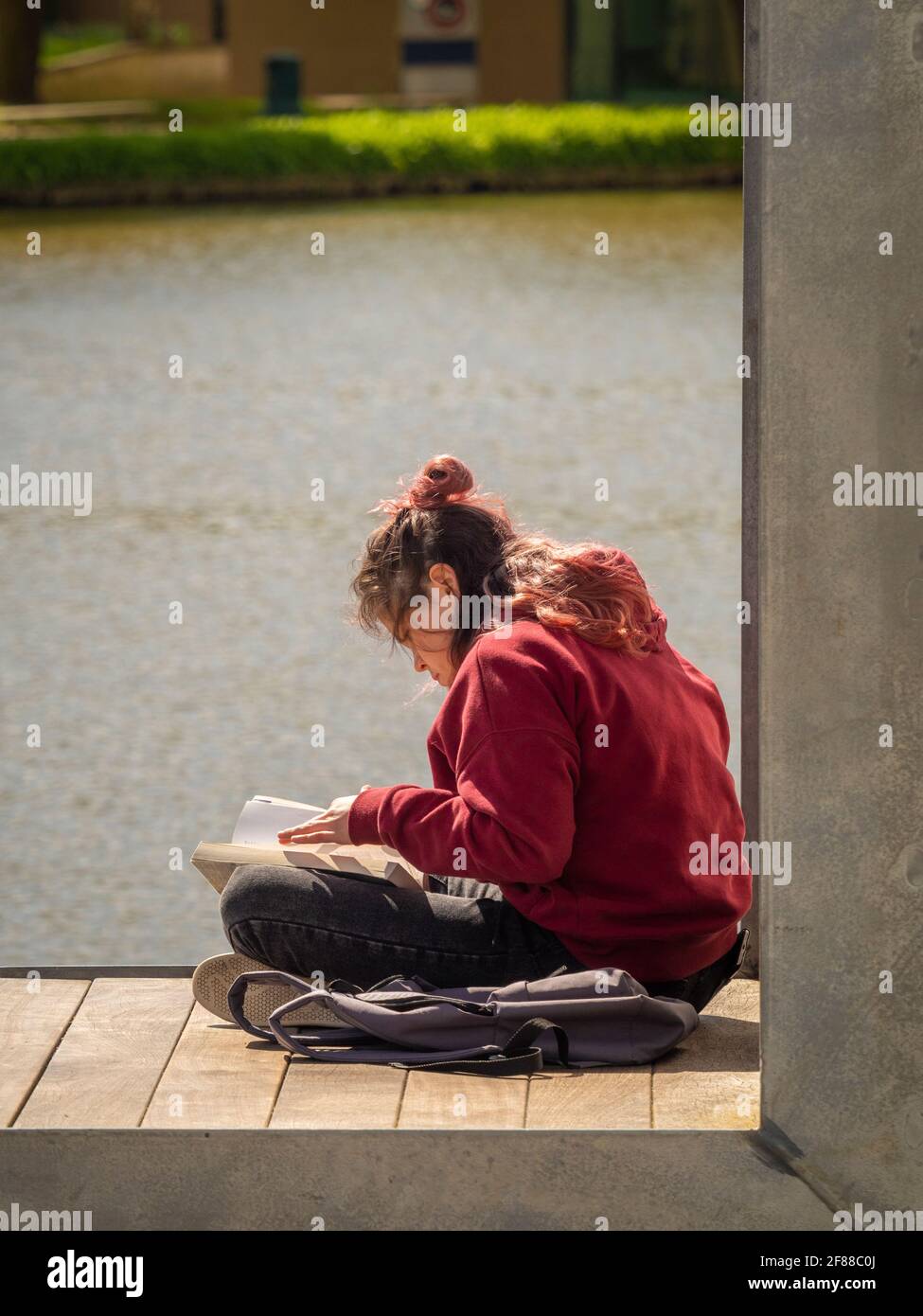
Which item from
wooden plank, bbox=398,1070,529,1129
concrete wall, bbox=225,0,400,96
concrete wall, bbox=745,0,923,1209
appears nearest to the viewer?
concrete wall, bbox=745,0,923,1209

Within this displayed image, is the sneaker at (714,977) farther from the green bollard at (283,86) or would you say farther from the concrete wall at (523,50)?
the concrete wall at (523,50)

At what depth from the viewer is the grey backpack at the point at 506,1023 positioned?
3.05 meters

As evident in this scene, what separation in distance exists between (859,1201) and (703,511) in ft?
26.7

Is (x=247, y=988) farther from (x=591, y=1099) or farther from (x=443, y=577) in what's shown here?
(x=443, y=577)

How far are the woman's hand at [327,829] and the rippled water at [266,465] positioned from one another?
2.37 metres

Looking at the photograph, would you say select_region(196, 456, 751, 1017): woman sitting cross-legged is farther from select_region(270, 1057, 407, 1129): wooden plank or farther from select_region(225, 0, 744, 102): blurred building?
select_region(225, 0, 744, 102): blurred building

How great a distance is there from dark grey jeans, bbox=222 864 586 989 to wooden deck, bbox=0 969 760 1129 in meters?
0.18

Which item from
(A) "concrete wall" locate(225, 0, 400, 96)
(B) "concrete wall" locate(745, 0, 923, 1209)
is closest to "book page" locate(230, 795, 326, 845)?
(B) "concrete wall" locate(745, 0, 923, 1209)

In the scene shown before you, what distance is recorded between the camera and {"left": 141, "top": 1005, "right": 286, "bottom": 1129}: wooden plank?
2.91 m

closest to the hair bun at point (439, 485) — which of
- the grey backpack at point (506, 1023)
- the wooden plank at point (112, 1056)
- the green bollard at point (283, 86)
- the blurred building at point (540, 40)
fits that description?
the grey backpack at point (506, 1023)

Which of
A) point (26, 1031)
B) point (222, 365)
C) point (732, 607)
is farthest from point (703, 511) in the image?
point (26, 1031)

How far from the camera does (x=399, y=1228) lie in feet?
9.38

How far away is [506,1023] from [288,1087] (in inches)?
13.6
